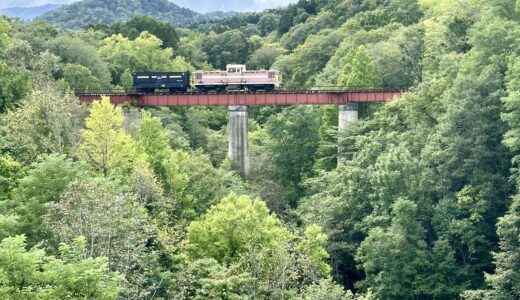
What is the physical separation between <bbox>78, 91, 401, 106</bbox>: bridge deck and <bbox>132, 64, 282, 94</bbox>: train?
3.63 meters

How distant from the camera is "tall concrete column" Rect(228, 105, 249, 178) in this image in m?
58.6

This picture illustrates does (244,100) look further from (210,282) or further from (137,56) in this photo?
(137,56)

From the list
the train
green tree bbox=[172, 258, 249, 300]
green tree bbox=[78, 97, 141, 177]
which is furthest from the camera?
the train

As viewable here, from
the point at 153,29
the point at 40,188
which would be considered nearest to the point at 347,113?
the point at 40,188

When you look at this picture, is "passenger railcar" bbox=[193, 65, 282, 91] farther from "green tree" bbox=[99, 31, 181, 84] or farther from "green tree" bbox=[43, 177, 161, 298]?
"green tree" bbox=[43, 177, 161, 298]

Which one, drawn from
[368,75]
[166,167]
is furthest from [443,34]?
[166,167]

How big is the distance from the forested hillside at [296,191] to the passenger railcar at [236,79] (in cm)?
457

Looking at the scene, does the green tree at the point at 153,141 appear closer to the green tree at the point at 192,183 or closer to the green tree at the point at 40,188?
the green tree at the point at 192,183

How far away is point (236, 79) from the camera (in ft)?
207

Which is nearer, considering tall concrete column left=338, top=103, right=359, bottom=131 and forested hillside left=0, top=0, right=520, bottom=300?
forested hillside left=0, top=0, right=520, bottom=300

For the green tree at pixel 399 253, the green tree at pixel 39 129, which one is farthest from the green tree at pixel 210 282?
the green tree at pixel 399 253

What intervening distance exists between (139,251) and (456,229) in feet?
70.6

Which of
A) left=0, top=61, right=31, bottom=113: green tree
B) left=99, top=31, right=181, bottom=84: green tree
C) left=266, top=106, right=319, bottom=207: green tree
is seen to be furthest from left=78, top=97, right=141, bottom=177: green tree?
left=99, top=31, right=181, bottom=84: green tree

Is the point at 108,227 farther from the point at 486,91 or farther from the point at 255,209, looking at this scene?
the point at 486,91
